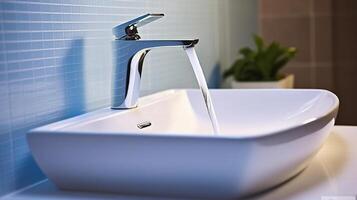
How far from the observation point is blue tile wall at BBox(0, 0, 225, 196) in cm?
84

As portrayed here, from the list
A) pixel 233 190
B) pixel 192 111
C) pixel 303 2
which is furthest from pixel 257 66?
pixel 233 190

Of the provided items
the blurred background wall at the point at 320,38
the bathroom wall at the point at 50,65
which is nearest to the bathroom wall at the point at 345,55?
the blurred background wall at the point at 320,38

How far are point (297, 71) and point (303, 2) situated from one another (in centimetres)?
28

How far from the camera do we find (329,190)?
0.80 metres

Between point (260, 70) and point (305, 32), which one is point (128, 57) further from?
point (305, 32)

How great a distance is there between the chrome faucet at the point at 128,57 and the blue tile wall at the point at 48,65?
0.05m

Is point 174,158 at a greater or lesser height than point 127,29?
lesser

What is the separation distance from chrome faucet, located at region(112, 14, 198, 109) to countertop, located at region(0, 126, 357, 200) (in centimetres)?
20

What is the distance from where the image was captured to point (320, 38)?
8.04ft

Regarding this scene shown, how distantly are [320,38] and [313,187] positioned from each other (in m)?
1.72

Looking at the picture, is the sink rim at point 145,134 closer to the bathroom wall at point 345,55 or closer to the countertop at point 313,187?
the countertop at point 313,187

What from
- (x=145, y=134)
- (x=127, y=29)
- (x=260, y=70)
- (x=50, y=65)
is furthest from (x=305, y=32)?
(x=145, y=134)

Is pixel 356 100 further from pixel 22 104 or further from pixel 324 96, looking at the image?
pixel 22 104

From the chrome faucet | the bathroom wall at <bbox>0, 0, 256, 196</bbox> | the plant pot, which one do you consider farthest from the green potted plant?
the chrome faucet
